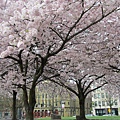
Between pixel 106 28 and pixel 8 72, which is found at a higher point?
pixel 106 28

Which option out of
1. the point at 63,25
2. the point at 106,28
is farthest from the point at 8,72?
the point at 106,28

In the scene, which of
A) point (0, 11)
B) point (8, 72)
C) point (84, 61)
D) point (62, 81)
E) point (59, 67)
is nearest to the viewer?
point (0, 11)

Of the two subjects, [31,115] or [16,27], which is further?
[31,115]

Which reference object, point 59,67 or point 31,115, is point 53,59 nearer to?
point 59,67

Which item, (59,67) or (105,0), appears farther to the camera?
(59,67)

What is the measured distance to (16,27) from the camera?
7375mm

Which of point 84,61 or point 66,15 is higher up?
point 66,15

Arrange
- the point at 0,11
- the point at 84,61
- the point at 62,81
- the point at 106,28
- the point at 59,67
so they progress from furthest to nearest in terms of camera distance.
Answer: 1. the point at 62,81
2. the point at 59,67
3. the point at 84,61
4. the point at 106,28
5. the point at 0,11

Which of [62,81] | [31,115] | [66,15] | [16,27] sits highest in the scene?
[66,15]

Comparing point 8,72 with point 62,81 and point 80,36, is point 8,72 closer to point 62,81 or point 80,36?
point 80,36

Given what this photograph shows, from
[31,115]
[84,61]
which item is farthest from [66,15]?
[31,115]

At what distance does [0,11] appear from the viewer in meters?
8.73

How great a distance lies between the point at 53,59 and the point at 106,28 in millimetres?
3498

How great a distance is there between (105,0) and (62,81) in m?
11.5
